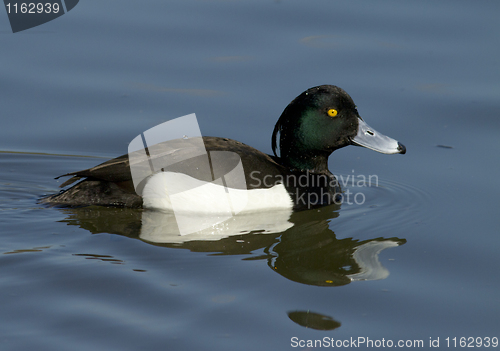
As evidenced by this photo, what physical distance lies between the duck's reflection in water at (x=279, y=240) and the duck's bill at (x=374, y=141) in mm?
753

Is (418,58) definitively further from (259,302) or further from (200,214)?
(259,302)

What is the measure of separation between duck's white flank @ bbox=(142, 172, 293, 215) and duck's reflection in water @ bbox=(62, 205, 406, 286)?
0.09m

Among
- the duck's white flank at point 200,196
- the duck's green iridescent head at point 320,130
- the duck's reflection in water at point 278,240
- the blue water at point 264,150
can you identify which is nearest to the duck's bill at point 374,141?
the duck's green iridescent head at point 320,130

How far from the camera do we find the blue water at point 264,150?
3994 mm

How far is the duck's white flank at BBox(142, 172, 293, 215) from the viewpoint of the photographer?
5.34m

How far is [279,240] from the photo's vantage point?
5141mm

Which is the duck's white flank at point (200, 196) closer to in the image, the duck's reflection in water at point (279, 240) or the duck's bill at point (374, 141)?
the duck's reflection in water at point (279, 240)

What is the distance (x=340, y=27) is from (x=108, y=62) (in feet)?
10.0

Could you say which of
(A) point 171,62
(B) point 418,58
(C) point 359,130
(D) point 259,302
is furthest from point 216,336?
(B) point 418,58

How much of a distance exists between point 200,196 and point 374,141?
1726 mm

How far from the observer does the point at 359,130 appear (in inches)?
234

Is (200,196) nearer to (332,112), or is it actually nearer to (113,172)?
(113,172)

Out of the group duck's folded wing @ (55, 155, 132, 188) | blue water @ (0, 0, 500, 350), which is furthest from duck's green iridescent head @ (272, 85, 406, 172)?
duck's folded wing @ (55, 155, 132, 188)

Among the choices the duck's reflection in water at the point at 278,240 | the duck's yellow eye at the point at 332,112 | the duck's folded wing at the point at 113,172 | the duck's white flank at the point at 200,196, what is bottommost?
the duck's reflection in water at the point at 278,240
